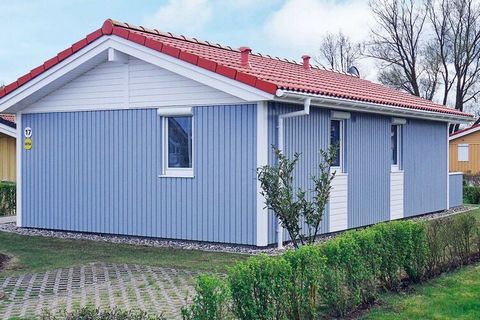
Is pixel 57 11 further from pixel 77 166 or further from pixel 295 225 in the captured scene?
pixel 295 225

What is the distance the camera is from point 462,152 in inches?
1452

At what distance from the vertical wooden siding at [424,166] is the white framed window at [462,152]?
17779 millimetres

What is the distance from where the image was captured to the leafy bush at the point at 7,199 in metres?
19.5

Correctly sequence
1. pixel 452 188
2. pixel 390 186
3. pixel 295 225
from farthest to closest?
pixel 452 188 < pixel 390 186 < pixel 295 225

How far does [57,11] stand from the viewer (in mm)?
13672

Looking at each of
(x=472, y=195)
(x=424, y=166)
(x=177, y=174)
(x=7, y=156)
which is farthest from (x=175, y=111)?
(x=472, y=195)

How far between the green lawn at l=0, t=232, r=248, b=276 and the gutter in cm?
292

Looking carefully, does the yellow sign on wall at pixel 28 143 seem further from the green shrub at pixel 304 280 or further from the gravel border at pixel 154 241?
the green shrub at pixel 304 280

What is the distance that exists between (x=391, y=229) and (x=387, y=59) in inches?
1600

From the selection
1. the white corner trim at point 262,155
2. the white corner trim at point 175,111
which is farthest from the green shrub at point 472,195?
the white corner trim at point 175,111

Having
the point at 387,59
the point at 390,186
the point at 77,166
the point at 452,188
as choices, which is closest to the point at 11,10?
the point at 77,166

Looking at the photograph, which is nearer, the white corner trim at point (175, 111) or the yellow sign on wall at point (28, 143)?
the white corner trim at point (175, 111)

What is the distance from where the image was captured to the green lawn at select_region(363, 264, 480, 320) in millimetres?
7438

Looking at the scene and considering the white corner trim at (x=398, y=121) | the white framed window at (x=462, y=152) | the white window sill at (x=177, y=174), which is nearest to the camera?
the white window sill at (x=177, y=174)
